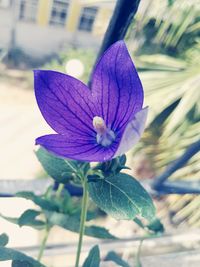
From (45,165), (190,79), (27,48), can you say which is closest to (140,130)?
(45,165)

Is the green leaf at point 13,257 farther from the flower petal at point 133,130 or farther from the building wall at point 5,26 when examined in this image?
the building wall at point 5,26

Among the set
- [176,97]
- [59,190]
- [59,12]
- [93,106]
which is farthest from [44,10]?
[93,106]

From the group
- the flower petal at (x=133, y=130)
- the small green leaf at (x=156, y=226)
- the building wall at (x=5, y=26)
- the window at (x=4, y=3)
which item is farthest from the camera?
the building wall at (x=5, y=26)

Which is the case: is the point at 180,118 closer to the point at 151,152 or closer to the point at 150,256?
the point at 151,152

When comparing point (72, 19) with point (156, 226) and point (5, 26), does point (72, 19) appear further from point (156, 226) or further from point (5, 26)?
point (156, 226)

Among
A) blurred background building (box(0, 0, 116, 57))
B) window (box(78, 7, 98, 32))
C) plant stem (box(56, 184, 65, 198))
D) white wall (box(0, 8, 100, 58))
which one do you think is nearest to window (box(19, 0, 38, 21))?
blurred background building (box(0, 0, 116, 57))

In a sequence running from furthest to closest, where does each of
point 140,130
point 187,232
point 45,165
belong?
point 187,232
point 45,165
point 140,130

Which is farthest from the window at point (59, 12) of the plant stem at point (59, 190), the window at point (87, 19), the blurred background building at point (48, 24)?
the plant stem at point (59, 190)
